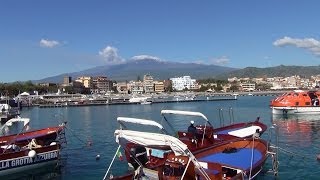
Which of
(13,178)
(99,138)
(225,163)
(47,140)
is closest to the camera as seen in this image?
(225,163)

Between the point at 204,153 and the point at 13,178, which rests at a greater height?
the point at 204,153

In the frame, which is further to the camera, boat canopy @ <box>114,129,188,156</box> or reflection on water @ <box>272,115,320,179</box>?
reflection on water @ <box>272,115,320,179</box>

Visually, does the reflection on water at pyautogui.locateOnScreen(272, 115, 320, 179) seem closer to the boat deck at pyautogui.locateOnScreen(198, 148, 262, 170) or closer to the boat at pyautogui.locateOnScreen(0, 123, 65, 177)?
the boat deck at pyautogui.locateOnScreen(198, 148, 262, 170)

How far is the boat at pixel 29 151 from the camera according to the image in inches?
1275

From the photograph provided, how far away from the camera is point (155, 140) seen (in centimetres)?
2252

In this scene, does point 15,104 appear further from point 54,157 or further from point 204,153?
point 204,153

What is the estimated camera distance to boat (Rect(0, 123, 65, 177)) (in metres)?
32.4

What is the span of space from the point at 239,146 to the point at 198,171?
9.95 metres

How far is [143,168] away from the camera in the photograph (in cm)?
2441

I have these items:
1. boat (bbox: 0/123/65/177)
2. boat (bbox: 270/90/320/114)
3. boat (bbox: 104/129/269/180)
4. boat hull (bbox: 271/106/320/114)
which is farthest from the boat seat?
boat (bbox: 270/90/320/114)

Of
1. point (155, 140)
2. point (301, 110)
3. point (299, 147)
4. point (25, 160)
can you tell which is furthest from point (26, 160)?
point (301, 110)

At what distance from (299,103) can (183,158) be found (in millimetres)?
68664

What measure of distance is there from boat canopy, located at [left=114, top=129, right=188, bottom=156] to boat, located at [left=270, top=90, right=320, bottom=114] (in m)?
66.9

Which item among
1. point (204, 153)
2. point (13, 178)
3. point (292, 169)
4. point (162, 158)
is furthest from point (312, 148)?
point (13, 178)
